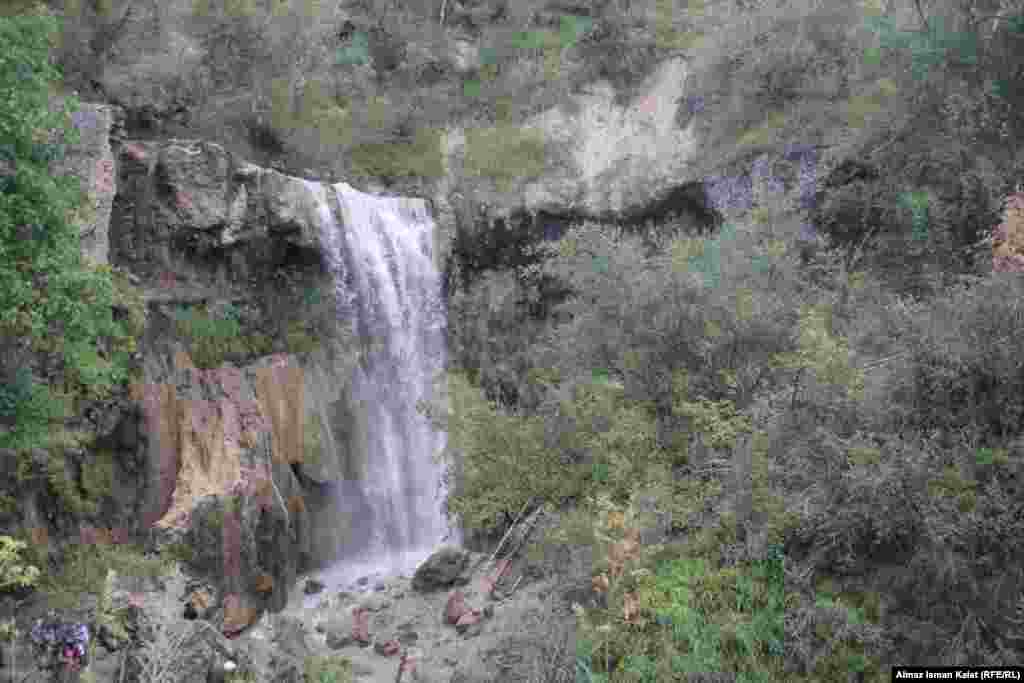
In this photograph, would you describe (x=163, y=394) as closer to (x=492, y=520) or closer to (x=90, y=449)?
(x=90, y=449)

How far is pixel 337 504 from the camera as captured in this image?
15211 millimetres

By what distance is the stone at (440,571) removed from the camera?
12.8 metres

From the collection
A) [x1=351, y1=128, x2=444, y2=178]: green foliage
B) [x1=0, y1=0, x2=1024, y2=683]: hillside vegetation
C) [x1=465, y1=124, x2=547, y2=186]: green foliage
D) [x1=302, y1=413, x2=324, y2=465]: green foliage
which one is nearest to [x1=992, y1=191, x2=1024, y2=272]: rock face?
[x1=0, y1=0, x2=1024, y2=683]: hillside vegetation

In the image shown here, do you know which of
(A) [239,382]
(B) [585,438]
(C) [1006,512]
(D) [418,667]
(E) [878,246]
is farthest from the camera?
(E) [878,246]

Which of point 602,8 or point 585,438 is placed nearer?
point 585,438

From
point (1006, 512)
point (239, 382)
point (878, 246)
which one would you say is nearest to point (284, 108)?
point (239, 382)

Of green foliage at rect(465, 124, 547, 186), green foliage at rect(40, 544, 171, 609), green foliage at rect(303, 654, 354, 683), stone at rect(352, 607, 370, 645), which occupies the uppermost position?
green foliage at rect(465, 124, 547, 186)

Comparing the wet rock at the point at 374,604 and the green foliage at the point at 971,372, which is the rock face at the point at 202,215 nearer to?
the wet rock at the point at 374,604

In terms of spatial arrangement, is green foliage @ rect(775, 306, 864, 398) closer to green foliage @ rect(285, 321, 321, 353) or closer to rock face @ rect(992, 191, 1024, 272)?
rock face @ rect(992, 191, 1024, 272)

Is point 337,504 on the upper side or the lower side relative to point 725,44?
lower

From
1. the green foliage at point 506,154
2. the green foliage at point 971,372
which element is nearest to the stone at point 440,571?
the green foliage at point 971,372

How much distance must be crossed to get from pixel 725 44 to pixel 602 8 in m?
5.50

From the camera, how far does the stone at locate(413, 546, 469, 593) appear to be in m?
12.8

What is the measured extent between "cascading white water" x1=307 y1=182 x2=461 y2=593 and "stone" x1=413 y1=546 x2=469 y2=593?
1.64m
